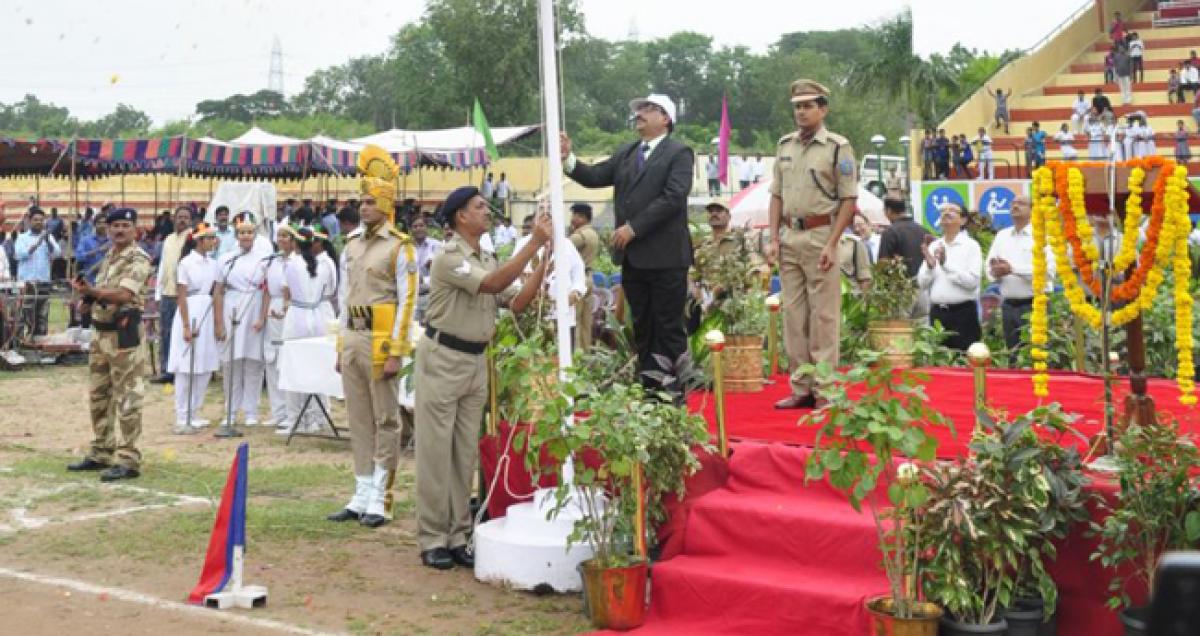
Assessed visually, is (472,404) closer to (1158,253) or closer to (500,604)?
(500,604)

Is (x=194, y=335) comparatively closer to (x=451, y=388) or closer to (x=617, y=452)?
(x=451, y=388)

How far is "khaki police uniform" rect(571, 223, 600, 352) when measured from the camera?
9719mm

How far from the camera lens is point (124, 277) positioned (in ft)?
34.1

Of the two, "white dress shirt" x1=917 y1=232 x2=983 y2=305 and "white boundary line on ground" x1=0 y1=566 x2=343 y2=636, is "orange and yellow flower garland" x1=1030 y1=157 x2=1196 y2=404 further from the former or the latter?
"white dress shirt" x1=917 y1=232 x2=983 y2=305

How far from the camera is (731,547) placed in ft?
22.6

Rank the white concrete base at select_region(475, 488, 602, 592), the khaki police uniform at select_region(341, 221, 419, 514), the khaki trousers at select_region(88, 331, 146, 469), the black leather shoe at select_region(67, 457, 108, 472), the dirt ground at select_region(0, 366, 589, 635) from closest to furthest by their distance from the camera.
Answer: the dirt ground at select_region(0, 366, 589, 635), the white concrete base at select_region(475, 488, 602, 592), the khaki police uniform at select_region(341, 221, 419, 514), the khaki trousers at select_region(88, 331, 146, 469), the black leather shoe at select_region(67, 457, 108, 472)

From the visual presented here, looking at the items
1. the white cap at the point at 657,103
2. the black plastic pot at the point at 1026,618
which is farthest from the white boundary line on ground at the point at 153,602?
the white cap at the point at 657,103

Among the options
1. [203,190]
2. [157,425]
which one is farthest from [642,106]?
[203,190]

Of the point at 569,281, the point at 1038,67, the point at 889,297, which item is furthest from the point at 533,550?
the point at 1038,67

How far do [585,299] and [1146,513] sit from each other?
501 centimetres

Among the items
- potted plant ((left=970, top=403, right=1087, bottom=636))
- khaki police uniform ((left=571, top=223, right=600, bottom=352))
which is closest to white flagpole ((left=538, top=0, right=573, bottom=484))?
khaki police uniform ((left=571, top=223, right=600, bottom=352))

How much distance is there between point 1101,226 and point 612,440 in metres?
3.24

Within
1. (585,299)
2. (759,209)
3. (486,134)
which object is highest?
(759,209)

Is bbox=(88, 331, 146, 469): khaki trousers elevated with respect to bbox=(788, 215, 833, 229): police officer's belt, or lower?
lower
